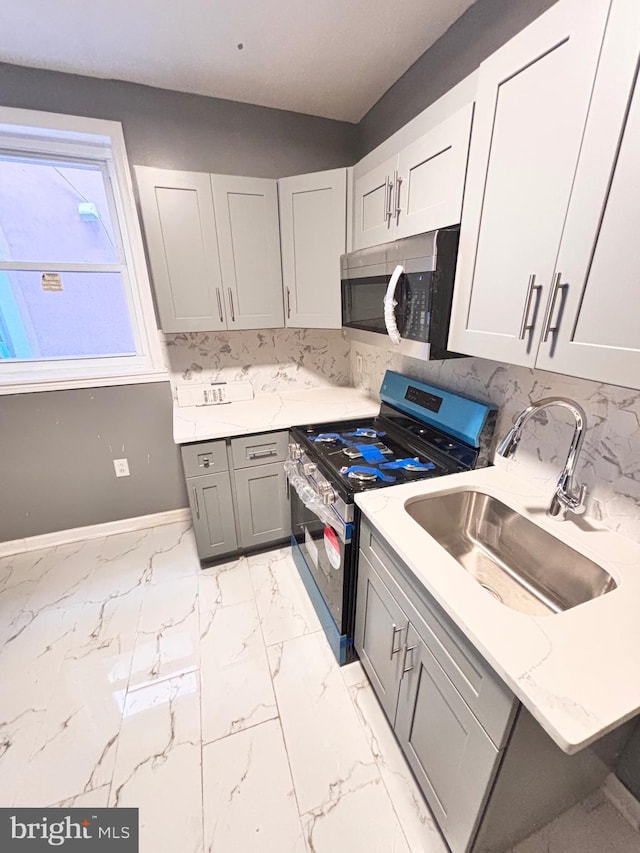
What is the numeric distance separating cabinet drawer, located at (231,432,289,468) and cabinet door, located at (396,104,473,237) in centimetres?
113

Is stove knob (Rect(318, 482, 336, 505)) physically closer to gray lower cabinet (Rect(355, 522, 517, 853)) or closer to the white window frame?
gray lower cabinet (Rect(355, 522, 517, 853))

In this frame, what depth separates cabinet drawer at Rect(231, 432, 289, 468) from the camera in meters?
1.83

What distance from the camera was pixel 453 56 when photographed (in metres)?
1.41

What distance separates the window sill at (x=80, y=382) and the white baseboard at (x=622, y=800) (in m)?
2.62

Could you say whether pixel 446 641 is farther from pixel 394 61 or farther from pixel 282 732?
pixel 394 61

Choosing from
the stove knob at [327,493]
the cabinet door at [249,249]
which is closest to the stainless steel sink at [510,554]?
the stove knob at [327,493]

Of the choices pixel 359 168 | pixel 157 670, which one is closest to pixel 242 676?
pixel 157 670

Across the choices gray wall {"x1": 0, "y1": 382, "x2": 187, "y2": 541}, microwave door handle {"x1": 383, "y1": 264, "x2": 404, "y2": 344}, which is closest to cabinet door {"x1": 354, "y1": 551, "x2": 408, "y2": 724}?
microwave door handle {"x1": 383, "y1": 264, "x2": 404, "y2": 344}

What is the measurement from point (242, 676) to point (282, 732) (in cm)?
28

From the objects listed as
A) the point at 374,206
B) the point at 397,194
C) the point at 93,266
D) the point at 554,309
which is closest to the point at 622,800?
the point at 554,309

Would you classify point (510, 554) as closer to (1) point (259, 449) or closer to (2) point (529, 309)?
(2) point (529, 309)

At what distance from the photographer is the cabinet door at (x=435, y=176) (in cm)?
103

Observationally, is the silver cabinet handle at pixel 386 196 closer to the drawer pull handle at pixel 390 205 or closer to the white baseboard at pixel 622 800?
the drawer pull handle at pixel 390 205

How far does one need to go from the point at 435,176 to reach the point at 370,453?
41.2 inches
